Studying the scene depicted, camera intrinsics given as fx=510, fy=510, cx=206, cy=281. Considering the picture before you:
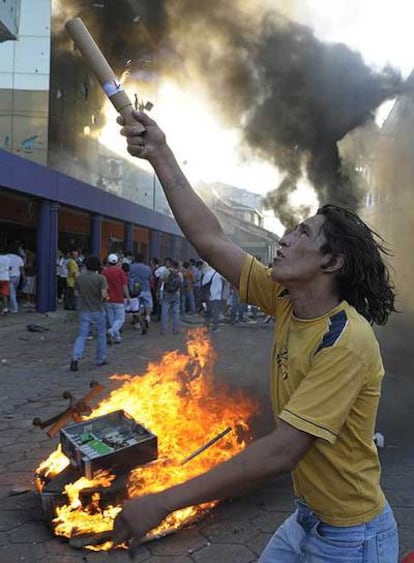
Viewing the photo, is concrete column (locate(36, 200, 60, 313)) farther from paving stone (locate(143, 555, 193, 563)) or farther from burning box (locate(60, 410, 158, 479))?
paving stone (locate(143, 555, 193, 563))

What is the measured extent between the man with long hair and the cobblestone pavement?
62.5 inches

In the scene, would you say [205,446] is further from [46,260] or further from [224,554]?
[46,260]

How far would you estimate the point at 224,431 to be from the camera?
12.2 feet

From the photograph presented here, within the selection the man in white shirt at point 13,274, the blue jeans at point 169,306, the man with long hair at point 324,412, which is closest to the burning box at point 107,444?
the man with long hair at point 324,412

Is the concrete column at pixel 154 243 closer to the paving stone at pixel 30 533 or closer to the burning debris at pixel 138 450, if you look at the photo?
the burning debris at pixel 138 450

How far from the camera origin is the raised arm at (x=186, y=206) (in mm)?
1905

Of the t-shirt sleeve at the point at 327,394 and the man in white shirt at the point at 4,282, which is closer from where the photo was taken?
the t-shirt sleeve at the point at 327,394

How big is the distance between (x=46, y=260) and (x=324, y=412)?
13256 millimetres

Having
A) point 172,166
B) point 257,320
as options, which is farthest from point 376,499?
point 257,320

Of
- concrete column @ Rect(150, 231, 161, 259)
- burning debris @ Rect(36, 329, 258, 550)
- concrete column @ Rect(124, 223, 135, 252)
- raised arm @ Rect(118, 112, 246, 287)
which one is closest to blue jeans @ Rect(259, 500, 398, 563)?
raised arm @ Rect(118, 112, 246, 287)

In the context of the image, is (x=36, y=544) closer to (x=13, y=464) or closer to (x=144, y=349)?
(x=13, y=464)

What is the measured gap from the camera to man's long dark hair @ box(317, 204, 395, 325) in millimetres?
1471

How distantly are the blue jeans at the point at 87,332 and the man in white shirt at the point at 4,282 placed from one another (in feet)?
15.2

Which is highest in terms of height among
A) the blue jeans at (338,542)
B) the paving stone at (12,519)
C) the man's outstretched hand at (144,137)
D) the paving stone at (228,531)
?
the man's outstretched hand at (144,137)
